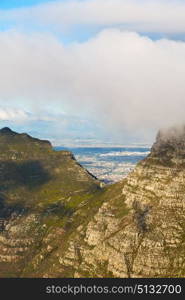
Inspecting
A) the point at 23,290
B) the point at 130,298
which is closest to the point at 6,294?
the point at 23,290

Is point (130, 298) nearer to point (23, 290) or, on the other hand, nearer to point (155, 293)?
point (155, 293)

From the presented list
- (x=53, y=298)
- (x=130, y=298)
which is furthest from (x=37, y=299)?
(x=130, y=298)

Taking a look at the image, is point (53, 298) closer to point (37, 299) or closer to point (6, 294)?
point (37, 299)

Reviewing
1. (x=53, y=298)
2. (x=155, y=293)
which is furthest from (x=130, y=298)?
(x=53, y=298)

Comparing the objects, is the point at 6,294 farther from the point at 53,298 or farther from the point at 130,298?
the point at 130,298

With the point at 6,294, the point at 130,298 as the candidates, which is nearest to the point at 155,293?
the point at 130,298
